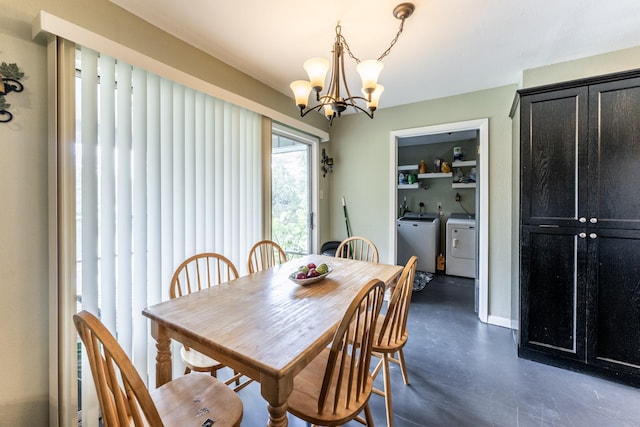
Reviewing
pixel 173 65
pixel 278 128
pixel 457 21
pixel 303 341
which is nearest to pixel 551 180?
pixel 457 21

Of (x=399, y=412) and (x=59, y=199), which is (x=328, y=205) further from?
(x=59, y=199)

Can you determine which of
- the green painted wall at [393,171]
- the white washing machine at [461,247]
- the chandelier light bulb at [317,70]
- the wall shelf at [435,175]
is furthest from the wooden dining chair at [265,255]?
the wall shelf at [435,175]

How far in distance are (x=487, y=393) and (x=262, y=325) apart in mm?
1667

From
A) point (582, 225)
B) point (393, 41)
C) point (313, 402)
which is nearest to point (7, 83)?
point (313, 402)

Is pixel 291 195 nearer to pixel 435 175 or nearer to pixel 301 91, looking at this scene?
pixel 301 91

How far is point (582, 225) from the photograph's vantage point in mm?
1959

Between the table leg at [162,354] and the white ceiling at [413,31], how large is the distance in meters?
1.83

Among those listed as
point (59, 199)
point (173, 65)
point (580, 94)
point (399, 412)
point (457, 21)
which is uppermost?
point (457, 21)

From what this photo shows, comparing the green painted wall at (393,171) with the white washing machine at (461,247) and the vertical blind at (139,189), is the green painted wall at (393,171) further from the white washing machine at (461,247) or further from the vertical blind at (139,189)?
the vertical blind at (139,189)

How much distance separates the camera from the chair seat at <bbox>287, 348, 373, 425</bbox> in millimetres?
1028

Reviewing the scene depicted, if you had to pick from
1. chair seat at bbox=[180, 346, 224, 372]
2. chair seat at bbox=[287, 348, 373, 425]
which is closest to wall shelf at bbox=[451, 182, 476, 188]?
chair seat at bbox=[287, 348, 373, 425]

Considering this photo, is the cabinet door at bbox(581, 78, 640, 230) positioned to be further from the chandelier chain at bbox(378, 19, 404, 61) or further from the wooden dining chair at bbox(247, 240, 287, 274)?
the wooden dining chair at bbox(247, 240, 287, 274)

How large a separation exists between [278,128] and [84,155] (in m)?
1.81

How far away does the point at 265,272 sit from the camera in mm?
1976
